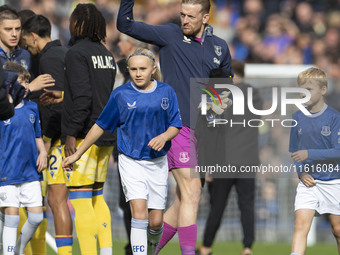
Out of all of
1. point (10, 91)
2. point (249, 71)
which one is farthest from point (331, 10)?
point (10, 91)

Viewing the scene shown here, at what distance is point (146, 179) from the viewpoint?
6.93 metres

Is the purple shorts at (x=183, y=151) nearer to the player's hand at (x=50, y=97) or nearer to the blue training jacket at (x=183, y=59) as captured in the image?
the blue training jacket at (x=183, y=59)

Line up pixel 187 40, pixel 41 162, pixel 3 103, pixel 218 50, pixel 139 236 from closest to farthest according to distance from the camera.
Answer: pixel 3 103 < pixel 139 236 < pixel 41 162 < pixel 187 40 < pixel 218 50

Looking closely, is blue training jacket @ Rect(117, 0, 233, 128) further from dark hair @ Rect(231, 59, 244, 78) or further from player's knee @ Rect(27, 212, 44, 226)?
dark hair @ Rect(231, 59, 244, 78)

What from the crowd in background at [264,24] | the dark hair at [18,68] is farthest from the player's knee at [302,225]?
the crowd in background at [264,24]

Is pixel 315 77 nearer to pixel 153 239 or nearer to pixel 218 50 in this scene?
pixel 218 50

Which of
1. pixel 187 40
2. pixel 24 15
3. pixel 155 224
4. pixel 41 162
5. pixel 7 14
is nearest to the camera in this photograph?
pixel 155 224

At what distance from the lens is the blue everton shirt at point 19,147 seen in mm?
7188

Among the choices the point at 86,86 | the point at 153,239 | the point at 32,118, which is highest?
the point at 86,86

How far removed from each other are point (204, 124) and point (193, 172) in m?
0.56

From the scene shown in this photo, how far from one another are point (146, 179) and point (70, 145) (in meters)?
0.78

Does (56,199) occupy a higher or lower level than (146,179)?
lower

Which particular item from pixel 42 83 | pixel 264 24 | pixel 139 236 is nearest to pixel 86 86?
pixel 42 83

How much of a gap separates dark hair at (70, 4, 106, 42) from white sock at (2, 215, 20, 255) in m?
1.72
